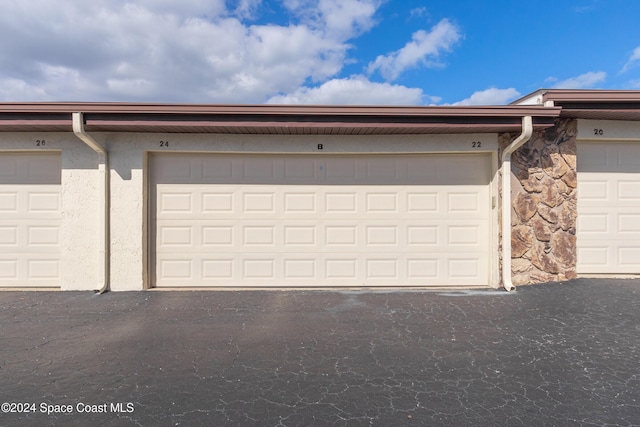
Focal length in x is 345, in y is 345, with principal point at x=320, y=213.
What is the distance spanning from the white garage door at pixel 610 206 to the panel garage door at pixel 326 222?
2.14 meters

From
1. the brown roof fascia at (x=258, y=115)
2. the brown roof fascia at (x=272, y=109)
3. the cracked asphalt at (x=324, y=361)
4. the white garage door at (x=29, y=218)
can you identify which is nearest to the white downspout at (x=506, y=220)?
the cracked asphalt at (x=324, y=361)

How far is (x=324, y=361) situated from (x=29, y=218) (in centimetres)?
670

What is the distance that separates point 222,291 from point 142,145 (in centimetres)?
323

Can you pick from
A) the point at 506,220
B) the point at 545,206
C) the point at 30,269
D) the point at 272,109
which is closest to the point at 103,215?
the point at 30,269

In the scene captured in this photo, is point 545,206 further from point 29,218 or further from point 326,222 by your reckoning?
point 29,218

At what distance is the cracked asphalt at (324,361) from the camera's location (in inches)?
109

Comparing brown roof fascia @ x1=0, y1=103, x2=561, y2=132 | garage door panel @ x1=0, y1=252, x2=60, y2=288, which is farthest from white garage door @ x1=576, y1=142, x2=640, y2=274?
garage door panel @ x1=0, y1=252, x2=60, y2=288

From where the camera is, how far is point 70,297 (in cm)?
630

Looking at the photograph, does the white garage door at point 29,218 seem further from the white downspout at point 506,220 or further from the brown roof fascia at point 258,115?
the white downspout at point 506,220

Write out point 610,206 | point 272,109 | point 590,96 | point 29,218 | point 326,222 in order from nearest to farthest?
1. point 272,109
2. point 590,96
3. point 29,218
4. point 326,222
5. point 610,206

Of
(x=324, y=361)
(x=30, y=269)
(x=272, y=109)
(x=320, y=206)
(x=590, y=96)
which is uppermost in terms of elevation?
(x=590, y=96)

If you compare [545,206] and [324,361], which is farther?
[545,206]

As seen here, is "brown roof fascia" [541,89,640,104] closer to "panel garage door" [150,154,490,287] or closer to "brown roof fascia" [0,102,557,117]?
"brown roof fascia" [0,102,557,117]

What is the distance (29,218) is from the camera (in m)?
6.79
